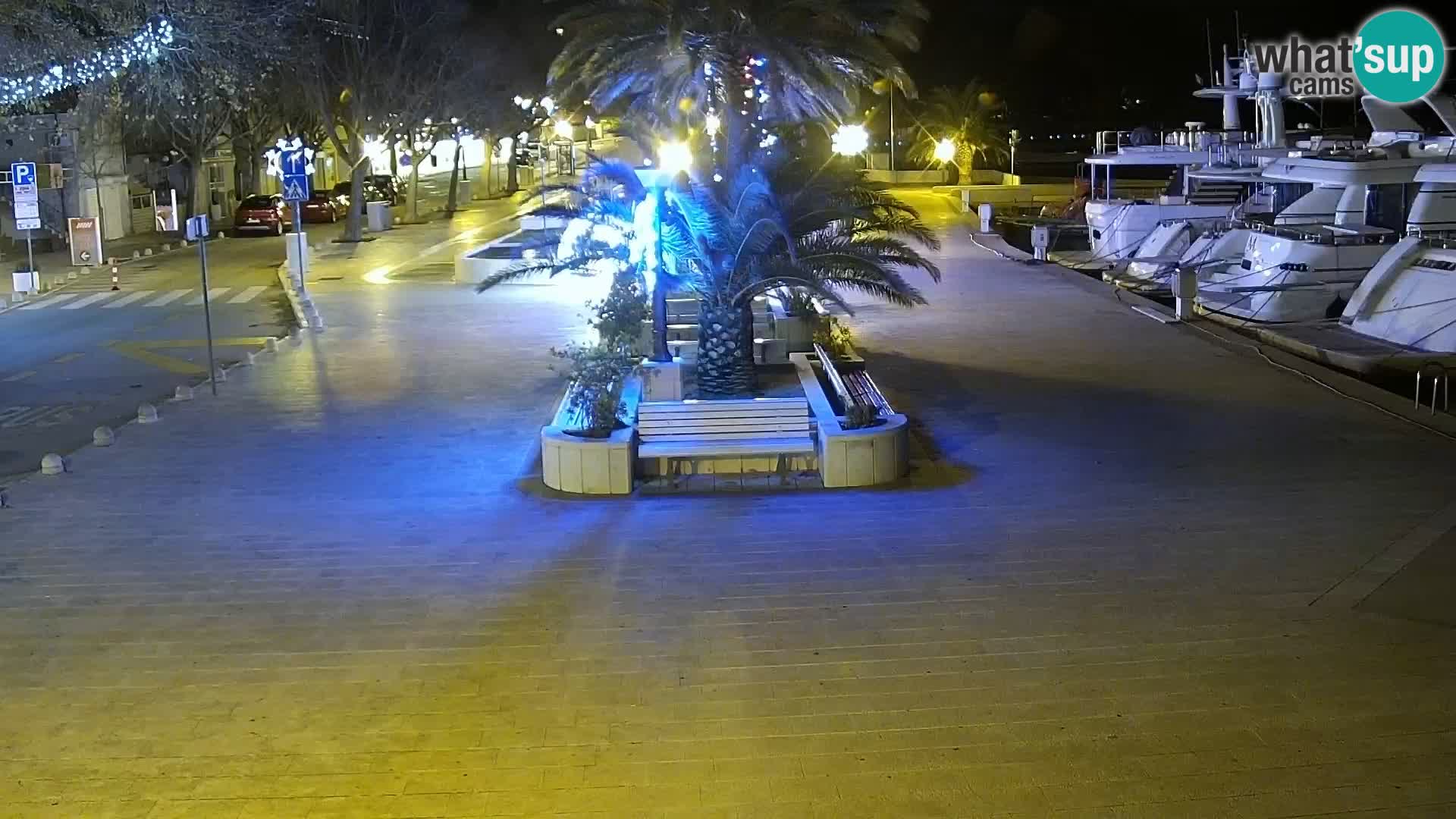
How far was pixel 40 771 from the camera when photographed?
21.4 ft

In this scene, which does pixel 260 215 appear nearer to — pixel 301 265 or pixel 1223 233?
pixel 301 265

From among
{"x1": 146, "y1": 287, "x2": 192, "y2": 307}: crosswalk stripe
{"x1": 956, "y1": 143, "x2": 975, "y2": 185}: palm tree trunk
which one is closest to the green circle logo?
{"x1": 146, "y1": 287, "x2": 192, "y2": 307}: crosswalk stripe

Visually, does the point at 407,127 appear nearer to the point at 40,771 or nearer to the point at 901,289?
the point at 901,289

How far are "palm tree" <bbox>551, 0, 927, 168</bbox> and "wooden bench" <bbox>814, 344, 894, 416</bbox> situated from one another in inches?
129

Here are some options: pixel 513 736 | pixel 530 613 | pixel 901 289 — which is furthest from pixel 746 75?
pixel 513 736

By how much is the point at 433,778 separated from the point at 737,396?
26.3 ft

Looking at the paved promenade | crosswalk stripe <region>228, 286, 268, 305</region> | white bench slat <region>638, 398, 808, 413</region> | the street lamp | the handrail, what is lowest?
the paved promenade

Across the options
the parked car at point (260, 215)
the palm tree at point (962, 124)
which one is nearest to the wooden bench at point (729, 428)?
the parked car at point (260, 215)

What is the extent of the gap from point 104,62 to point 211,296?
13.4m

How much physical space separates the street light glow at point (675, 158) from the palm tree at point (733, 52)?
1486 millimetres

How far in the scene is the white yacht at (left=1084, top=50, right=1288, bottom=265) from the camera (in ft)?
114

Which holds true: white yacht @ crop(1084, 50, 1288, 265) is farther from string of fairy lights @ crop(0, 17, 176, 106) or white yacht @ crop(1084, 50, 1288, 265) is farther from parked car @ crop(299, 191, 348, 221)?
parked car @ crop(299, 191, 348, 221)

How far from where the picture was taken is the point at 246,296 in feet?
95.0

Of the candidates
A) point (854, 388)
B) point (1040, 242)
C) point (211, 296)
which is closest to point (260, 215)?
point (211, 296)
